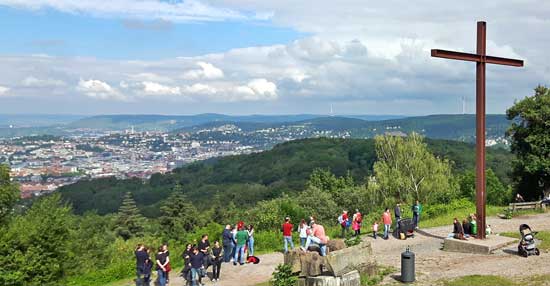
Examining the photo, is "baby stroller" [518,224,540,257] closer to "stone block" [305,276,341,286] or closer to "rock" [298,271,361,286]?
"rock" [298,271,361,286]

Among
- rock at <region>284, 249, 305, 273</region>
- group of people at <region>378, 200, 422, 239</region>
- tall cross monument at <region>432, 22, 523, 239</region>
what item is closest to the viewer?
rock at <region>284, 249, 305, 273</region>

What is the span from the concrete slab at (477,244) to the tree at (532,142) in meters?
14.2

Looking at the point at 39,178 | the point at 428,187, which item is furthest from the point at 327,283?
the point at 39,178

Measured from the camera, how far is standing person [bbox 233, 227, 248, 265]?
704 inches

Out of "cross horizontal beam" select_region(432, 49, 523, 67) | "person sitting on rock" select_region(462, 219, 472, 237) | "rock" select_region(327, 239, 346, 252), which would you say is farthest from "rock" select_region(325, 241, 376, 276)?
"cross horizontal beam" select_region(432, 49, 523, 67)

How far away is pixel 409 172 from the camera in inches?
1750

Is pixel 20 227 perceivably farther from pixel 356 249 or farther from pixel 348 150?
pixel 348 150

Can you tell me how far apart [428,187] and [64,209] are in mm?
29660

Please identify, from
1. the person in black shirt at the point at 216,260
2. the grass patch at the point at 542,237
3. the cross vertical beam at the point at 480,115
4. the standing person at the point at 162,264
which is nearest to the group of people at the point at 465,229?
the cross vertical beam at the point at 480,115

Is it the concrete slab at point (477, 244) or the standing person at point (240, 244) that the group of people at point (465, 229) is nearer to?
the concrete slab at point (477, 244)

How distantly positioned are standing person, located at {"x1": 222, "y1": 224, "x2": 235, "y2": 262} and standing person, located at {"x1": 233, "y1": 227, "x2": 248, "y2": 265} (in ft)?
0.97

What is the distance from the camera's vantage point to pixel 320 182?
209 ft

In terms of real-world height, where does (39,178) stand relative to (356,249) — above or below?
below

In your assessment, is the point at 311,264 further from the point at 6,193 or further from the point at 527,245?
the point at 6,193
